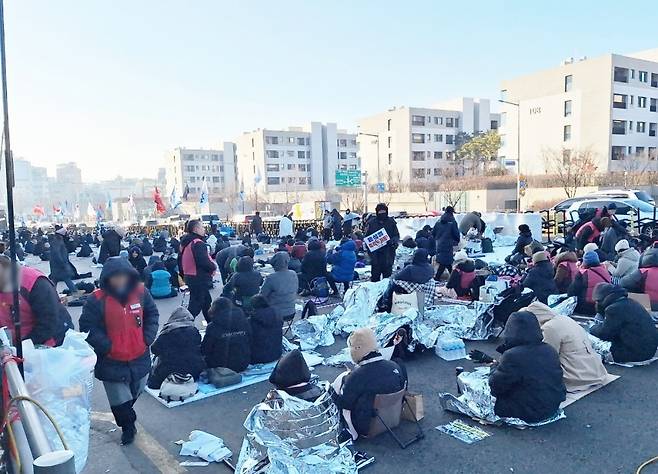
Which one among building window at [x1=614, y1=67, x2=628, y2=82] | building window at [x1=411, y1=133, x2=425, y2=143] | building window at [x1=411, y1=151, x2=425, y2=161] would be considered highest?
building window at [x1=614, y1=67, x2=628, y2=82]

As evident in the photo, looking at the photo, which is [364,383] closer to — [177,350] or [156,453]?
[156,453]

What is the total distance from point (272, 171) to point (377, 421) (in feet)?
230

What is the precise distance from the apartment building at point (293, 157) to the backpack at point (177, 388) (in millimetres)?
64506

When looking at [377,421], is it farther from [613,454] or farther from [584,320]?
[584,320]

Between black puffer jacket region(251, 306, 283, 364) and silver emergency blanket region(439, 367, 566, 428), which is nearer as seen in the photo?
silver emergency blanket region(439, 367, 566, 428)

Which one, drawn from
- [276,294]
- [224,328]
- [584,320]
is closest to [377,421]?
[224,328]

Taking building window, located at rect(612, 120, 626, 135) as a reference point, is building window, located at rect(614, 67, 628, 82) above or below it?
above

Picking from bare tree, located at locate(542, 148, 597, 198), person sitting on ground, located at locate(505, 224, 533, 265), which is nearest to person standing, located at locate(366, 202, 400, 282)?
person sitting on ground, located at locate(505, 224, 533, 265)

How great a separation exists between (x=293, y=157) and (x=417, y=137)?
21.8 metres

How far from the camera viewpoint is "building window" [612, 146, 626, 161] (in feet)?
136

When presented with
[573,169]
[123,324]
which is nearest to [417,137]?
[573,169]

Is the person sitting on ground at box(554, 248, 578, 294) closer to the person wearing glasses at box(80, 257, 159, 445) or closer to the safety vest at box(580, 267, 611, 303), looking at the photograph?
the safety vest at box(580, 267, 611, 303)

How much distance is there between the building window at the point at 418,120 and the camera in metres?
59.2

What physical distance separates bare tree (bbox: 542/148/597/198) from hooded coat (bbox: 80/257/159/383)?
36.3 metres
